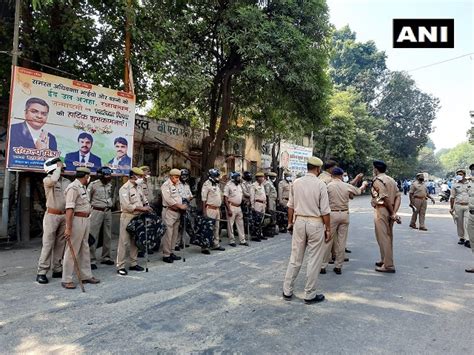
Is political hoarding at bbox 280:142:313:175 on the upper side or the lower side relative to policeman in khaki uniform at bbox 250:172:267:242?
upper

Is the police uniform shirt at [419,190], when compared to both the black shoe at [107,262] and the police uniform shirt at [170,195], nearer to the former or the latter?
the police uniform shirt at [170,195]

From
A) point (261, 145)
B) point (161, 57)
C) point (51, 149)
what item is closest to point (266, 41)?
point (161, 57)

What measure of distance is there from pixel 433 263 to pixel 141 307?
568cm

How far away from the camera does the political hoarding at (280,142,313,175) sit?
2247 cm

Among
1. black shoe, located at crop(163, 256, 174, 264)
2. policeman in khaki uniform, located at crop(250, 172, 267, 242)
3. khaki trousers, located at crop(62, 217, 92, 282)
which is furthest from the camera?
policeman in khaki uniform, located at crop(250, 172, 267, 242)

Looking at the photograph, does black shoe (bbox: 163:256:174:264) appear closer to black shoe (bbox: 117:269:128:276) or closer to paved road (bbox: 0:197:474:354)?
paved road (bbox: 0:197:474:354)

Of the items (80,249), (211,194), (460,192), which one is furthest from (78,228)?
(460,192)

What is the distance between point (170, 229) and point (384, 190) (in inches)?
162

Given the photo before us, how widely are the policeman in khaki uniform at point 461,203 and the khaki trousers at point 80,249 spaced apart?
8923mm

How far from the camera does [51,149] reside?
26.4 feet

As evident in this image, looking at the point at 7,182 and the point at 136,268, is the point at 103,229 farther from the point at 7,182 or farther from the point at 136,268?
the point at 7,182

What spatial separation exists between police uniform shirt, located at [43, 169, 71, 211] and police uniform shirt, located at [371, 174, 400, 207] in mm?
5392

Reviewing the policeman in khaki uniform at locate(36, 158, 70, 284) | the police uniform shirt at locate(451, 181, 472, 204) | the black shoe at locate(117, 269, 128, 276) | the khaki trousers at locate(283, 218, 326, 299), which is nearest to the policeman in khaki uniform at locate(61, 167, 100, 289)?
the policeman in khaki uniform at locate(36, 158, 70, 284)

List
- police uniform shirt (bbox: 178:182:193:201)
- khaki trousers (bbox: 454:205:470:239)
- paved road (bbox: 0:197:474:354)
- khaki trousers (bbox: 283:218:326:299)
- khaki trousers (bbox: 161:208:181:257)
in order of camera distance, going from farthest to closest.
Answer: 1. khaki trousers (bbox: 454:205:470:239)
2. police uniform shirt (bbox: 178:182:193:201)
3. khaki trousers (bbox: 161:208:181:257)
4. khaki trousers (bbox: 283:218:326:299)
5. paved road (bbox: 0:197:474:354)
